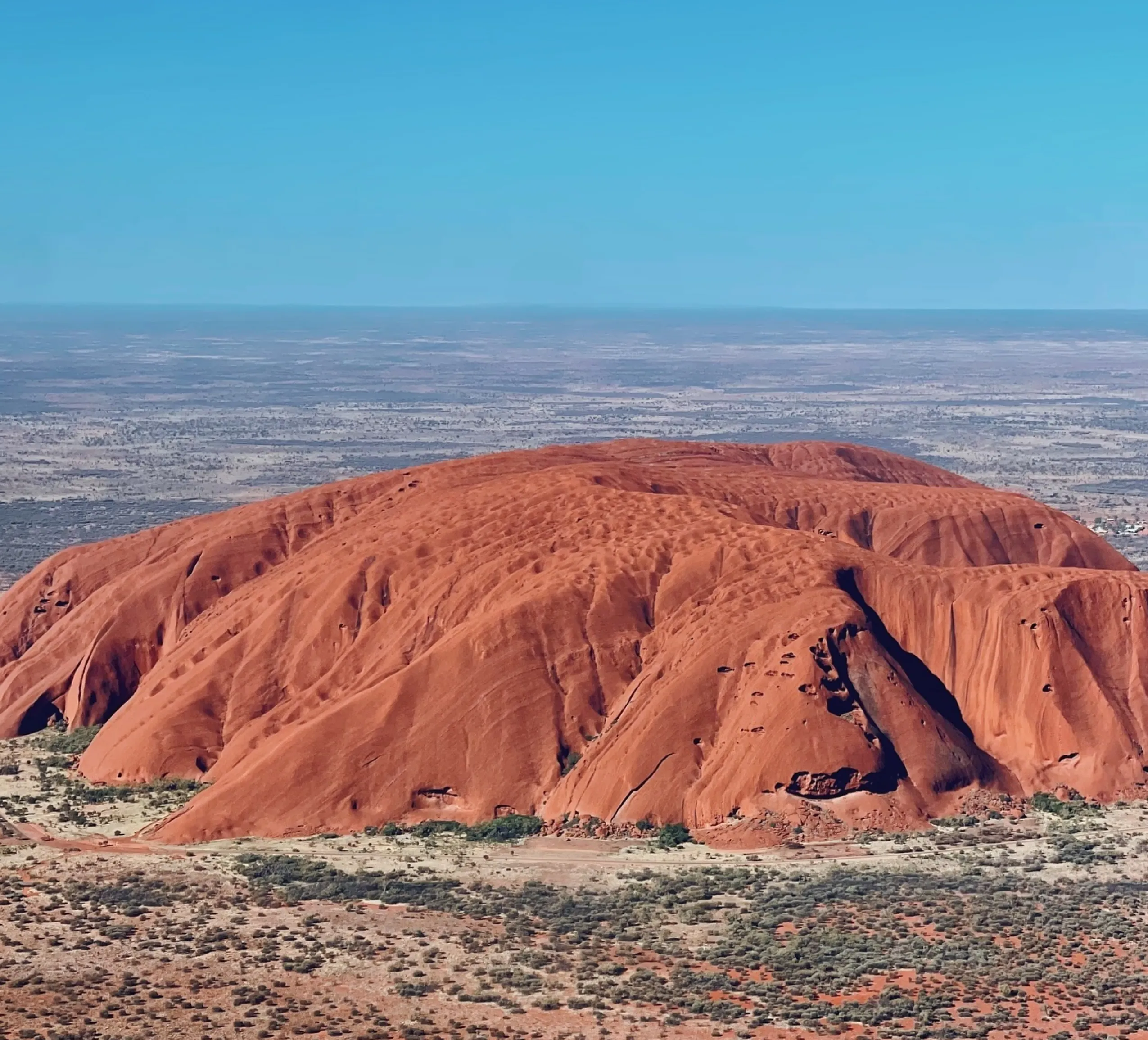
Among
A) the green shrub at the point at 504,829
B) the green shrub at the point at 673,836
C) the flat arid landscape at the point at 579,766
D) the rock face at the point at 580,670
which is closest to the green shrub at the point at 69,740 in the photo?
the flat arid landscape at the point at 579,766

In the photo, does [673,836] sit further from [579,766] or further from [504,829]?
[504,829]

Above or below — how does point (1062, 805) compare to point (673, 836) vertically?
above

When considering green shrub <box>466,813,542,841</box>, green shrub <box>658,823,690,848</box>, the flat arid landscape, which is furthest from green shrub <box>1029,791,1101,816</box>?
green shrub <box>466,813,542,841</box>

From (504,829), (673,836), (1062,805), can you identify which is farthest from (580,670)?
(1062,805)

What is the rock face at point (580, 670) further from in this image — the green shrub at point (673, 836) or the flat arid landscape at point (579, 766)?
the green shrub at point (673, 836)

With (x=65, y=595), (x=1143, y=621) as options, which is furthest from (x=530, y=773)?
(x=65, y=595)
